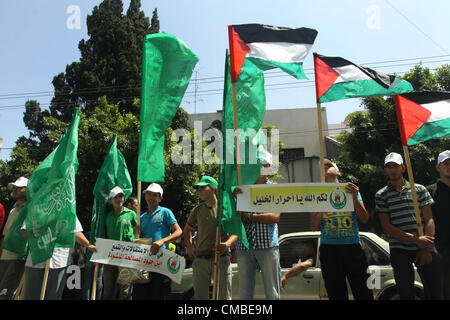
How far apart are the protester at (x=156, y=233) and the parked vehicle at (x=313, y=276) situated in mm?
1270

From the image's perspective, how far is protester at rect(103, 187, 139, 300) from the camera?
14.4ft

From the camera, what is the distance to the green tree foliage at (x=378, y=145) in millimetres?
10945

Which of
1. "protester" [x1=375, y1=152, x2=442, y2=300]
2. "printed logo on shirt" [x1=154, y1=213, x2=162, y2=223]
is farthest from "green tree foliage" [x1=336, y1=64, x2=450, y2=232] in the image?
"printed logo on shirt" [x1=154, y1=213, x2=162, y2=223]

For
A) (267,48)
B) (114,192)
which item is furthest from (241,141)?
(114,192)

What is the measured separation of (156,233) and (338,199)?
210 cm

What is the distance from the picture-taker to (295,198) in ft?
12.0

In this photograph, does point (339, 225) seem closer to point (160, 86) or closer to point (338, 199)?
point (338, 199)

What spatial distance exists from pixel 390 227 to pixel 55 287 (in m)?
3.59

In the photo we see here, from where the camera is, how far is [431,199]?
380 cm

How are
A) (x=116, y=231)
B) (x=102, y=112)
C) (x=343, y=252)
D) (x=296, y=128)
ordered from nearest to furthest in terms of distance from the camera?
(x=343, y=252) < (x=116, y=231) < (x=102, y=112) < (x=296, y=128)

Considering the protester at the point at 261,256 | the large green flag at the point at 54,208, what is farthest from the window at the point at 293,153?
the large green flag at the point at 54,208

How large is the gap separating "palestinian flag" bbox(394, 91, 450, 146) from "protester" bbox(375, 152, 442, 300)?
62 cm

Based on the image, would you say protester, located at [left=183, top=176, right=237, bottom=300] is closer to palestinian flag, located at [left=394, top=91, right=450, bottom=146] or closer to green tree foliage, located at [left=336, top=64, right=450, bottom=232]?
palestinian flag, located at [left=394, top=91, right=450, bottom=146]
